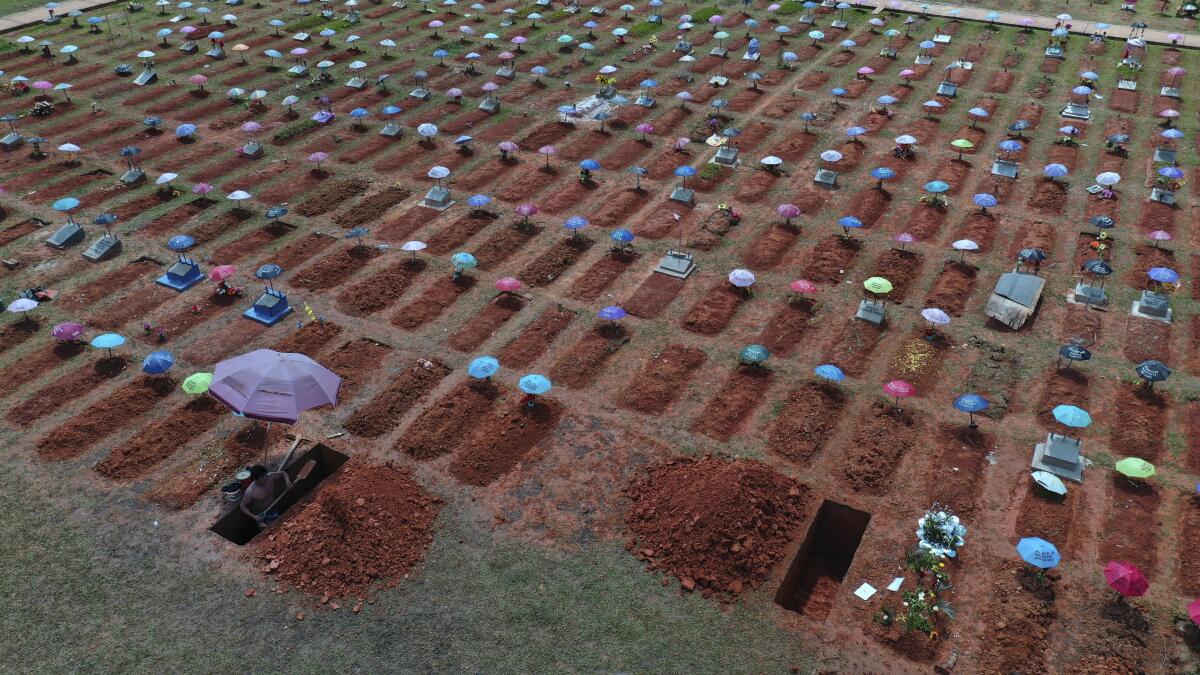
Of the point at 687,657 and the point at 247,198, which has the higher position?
the point at 247,198

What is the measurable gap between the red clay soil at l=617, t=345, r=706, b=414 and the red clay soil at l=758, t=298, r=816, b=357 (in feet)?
10.2

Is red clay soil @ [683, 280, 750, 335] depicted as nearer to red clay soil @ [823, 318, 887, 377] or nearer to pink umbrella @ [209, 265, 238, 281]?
red clay soil @ [823, 318, 887, 377]

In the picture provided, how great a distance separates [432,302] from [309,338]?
5.48m

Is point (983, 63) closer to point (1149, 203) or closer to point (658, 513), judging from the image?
point (1149, 203)

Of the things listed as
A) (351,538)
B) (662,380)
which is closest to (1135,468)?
(662,380)

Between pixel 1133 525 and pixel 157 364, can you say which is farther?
pixel 157 364

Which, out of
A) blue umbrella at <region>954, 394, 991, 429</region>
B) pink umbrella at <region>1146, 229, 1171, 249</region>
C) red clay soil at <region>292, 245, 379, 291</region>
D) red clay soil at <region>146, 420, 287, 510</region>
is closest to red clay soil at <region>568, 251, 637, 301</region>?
red clay soil at <region>292, 245, 379, 291</region>

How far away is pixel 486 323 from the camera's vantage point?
3528 cm

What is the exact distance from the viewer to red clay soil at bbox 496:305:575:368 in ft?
109

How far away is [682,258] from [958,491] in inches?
645

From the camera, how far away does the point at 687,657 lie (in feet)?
74.0

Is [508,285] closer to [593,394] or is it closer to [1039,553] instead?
[593,394]

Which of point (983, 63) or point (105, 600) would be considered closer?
point (105, 600)

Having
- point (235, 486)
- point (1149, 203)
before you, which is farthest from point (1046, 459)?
point (235, 486)
